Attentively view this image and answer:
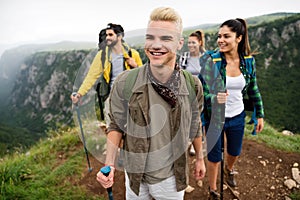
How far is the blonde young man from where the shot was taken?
61.4 inches

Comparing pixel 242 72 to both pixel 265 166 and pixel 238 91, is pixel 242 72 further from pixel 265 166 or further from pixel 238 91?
pixel 265 166

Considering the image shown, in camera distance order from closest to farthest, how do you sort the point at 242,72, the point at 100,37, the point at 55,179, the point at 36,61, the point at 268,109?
the point at 242,72
the point at 100,37
the point at 55,179
the point at 268,109
the point at 36,61

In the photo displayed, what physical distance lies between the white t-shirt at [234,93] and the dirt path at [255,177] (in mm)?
1615

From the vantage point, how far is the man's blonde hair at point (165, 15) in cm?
149

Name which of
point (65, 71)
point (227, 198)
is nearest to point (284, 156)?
point (227, 198)

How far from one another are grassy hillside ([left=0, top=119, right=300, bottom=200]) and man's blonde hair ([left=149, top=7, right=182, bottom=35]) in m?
3.31

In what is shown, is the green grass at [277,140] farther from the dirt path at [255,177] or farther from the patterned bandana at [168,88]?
the patterned bandana at [168,88]

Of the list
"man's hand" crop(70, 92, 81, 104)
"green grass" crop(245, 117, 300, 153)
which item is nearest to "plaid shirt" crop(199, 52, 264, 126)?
"man's hand" crop(70, 92, 81, 104)

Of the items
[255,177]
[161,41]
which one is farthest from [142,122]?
[255,177]

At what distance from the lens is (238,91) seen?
2904mm

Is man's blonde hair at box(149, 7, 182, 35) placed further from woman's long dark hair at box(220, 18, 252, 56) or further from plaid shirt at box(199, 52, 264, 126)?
woman's long dark hair at box(220, 18, 252, 56)

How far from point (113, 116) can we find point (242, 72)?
6.44 ft

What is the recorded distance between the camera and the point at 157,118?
1712 mm

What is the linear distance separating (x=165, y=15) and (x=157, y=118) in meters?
0.76
